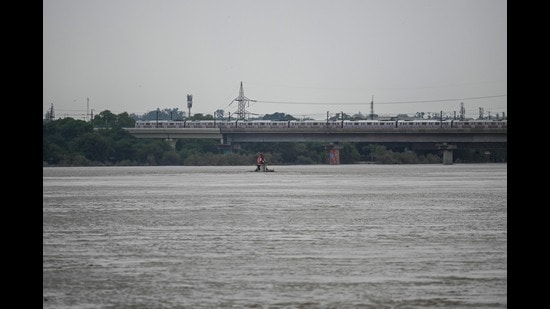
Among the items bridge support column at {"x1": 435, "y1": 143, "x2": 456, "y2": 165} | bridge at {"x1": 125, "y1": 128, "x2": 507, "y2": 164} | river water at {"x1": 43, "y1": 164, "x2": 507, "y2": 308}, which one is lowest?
river water at {"x1": 43, "y1": 164, "x2": 507, "y2": 308}

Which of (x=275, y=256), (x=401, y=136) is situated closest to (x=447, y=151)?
(x=401, y=136)

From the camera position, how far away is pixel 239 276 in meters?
25.0

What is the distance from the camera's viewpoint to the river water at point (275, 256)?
21.6m

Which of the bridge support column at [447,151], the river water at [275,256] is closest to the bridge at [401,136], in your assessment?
the bridge support column at [447,151]

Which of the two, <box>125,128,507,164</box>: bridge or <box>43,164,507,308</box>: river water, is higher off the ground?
<box>125,128,507,164</box>: bridge

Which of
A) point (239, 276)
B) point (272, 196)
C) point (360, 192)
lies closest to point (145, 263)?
point (239, 276)

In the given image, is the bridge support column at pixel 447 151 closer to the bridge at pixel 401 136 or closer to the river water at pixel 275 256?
the bridge at pixel 401 136

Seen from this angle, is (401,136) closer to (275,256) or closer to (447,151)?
(447,151)

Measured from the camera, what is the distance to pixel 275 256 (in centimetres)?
2962

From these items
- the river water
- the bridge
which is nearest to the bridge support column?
the bridge

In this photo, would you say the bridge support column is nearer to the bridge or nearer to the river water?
the bridge

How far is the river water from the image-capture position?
71.0 ft
